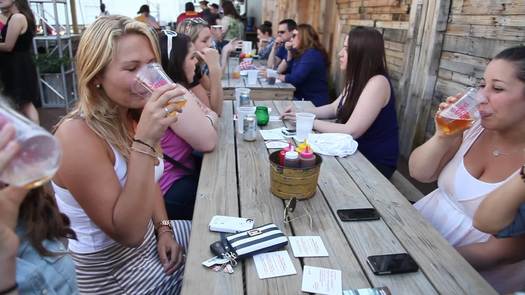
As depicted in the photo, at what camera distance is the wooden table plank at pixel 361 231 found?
110 centimetres

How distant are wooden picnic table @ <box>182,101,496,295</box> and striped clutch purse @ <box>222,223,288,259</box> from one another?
0.12 feet

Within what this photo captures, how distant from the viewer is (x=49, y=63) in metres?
5.85

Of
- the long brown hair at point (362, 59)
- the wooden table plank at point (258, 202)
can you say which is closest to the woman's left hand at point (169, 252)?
the wooden table plank at point (258, 202)

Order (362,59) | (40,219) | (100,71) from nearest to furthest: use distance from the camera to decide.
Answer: (40,219), (100,71), (362,59)

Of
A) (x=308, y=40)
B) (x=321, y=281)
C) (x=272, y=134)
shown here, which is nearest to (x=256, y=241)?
(x=321, y=281)

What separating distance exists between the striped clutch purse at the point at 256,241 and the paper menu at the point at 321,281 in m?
0.13

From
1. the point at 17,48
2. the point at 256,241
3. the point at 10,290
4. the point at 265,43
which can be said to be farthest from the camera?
the point at 265,43

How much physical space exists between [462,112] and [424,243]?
53 centimetres

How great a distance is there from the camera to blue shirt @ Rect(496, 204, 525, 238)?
1.24 m

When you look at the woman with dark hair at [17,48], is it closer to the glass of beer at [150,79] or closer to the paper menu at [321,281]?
the glass of beer at [150,79]

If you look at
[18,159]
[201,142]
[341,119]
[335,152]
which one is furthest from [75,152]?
[341,119]

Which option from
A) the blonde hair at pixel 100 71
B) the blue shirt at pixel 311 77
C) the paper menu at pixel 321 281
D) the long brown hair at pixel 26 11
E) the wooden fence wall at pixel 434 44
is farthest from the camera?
the blue shirt at pixel 311 77

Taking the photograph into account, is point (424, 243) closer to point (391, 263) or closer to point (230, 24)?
point (391, 263)

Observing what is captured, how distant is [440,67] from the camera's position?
312 centimetres
